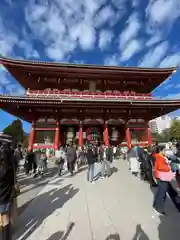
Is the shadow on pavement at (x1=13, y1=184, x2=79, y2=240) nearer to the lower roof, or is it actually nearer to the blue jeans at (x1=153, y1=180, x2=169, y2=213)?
the blue jeans at (x1=153, y1=180, x2=169, y2=213)

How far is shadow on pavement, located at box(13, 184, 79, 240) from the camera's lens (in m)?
3.45

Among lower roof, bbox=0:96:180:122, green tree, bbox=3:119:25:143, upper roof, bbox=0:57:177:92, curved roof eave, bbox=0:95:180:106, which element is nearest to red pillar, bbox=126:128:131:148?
lower roof, bbox=0:96:180:122

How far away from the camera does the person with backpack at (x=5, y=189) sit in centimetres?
253

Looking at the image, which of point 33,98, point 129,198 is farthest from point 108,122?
point 129,198

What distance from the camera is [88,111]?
1716 cm

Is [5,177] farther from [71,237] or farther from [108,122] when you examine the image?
[108,122]

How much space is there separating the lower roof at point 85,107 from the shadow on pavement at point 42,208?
32.4ft

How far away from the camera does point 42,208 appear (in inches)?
180

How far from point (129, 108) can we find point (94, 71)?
573cm

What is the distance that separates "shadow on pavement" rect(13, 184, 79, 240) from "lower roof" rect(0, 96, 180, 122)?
9.87 metres

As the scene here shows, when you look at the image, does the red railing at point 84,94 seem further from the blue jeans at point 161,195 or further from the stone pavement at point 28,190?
the blue jeans at point 161,195

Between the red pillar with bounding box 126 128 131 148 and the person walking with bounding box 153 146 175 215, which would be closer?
the person walking with bounding box 153 146 175 215

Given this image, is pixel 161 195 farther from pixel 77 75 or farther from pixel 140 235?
pixel 77 75

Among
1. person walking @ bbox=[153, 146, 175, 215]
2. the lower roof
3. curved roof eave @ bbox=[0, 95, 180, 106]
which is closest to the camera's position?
person walking @ bbox=[153, 146, 175, 215]
